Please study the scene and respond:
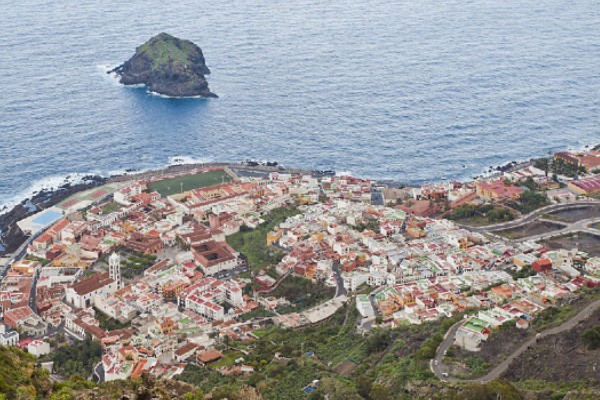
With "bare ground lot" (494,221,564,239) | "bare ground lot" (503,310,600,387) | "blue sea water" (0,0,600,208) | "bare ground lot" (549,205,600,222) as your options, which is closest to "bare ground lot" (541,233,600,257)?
"bare ground lot" (494,221,564,239)

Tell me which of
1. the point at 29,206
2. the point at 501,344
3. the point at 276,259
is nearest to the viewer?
the point at 501,344

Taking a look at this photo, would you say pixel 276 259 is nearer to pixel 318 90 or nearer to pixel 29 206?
pixel 29 206

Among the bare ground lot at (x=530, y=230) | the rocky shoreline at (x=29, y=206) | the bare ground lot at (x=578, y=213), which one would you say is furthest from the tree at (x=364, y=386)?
the rocky shoreline at (x=29, y=206)

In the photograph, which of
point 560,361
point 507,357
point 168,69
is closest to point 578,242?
point 507,357

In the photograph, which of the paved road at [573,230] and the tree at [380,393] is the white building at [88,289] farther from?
the paved road at [573,230]

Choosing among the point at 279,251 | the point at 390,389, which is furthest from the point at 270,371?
the point at 279,251

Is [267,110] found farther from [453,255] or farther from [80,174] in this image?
[453,255]
